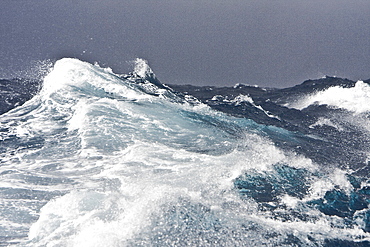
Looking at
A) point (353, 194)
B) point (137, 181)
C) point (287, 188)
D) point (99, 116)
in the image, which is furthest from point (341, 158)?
point (99, 116)

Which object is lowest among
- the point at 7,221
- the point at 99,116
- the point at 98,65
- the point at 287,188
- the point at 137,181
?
the point at 7,221

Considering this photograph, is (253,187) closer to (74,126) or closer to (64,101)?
(74,126)

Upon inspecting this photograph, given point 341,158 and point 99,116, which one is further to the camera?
point 99,116

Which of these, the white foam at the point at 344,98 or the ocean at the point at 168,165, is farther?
the white foam at the point at 344,98

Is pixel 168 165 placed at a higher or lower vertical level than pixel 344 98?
lower

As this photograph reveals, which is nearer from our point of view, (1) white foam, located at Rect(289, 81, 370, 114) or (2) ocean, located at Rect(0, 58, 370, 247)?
(2) ocean, located at Rect(0, 58, 370, 247)

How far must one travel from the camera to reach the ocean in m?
14.6

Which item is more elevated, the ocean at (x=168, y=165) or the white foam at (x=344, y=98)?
the white foam at (x=344, y=98)

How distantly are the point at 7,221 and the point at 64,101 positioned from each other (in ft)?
43.3

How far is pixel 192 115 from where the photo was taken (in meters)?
27.2

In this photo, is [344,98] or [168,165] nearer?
[168,165]

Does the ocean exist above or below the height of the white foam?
below

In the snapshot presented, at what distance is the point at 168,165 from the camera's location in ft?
65.3

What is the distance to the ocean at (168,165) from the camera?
14.6m
